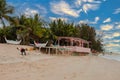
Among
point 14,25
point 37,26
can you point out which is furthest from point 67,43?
point 14,25

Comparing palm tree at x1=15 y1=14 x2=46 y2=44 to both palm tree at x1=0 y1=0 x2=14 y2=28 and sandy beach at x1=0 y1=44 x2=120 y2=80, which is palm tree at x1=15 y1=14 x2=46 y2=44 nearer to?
palm tree at x1=0 y1=0 x2=14 y2=28

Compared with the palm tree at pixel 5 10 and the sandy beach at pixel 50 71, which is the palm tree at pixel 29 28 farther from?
the sandy beach at pixel 50 71

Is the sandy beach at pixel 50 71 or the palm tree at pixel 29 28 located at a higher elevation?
the palm tree at pixel 29 28

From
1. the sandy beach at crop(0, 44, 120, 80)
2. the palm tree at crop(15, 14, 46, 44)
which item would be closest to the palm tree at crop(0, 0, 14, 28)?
the palm tree at crop(15, 14, 46, 44)

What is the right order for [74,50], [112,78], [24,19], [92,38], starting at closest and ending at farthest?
[112,78] → [74,50] → [24,19] → [92,38]

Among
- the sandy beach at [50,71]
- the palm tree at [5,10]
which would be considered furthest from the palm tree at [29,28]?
the sandy beach at [50,71]

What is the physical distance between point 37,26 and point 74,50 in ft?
19.7

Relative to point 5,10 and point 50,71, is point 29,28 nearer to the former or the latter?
point 5,10

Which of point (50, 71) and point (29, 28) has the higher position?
point (29, 28)

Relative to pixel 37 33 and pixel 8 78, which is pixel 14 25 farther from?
pixel 8 78

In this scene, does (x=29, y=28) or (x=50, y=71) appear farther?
(x=29, y=28)

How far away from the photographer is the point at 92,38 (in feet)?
168

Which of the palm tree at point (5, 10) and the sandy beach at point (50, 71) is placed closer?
the sandy beach at point (50, 71)

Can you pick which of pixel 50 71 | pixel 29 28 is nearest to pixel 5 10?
pixel 29 28
